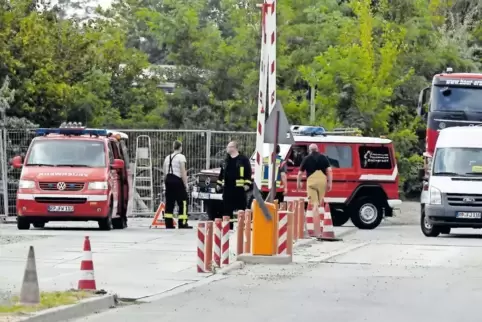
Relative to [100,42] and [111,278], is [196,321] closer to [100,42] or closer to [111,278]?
[111,278]

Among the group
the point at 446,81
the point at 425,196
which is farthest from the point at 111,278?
the point at 446,81

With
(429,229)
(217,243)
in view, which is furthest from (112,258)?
(429,229)

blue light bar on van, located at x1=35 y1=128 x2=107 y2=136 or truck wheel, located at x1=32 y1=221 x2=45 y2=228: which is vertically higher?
blue light bar on van, located at x1=35 y1=128 x2=107 y2=136

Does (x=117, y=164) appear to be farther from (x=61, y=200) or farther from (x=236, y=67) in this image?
(x=236, y=67)

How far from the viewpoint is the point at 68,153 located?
28297mm

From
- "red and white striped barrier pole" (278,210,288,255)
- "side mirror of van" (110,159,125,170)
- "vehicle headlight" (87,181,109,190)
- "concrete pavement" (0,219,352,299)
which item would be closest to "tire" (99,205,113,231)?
"concrete pavement" (0,219,352,299)

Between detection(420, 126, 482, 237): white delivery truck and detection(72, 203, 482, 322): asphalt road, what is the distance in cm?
388

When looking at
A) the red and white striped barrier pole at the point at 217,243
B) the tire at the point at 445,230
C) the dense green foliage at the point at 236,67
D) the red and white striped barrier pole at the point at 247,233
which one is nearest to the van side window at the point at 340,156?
the tire at the point at 445,230

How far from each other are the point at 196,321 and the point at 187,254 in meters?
8.28

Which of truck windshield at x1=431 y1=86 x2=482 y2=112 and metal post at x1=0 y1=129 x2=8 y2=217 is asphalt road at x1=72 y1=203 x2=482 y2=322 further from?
metal post at x1=0 y1=129 x2=8 y2=217

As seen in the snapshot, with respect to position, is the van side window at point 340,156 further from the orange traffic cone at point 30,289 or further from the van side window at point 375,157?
the orange traffic cone at point 30,289

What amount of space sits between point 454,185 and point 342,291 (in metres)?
12.7

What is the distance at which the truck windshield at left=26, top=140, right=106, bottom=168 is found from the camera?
28125mm

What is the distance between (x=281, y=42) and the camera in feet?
162
